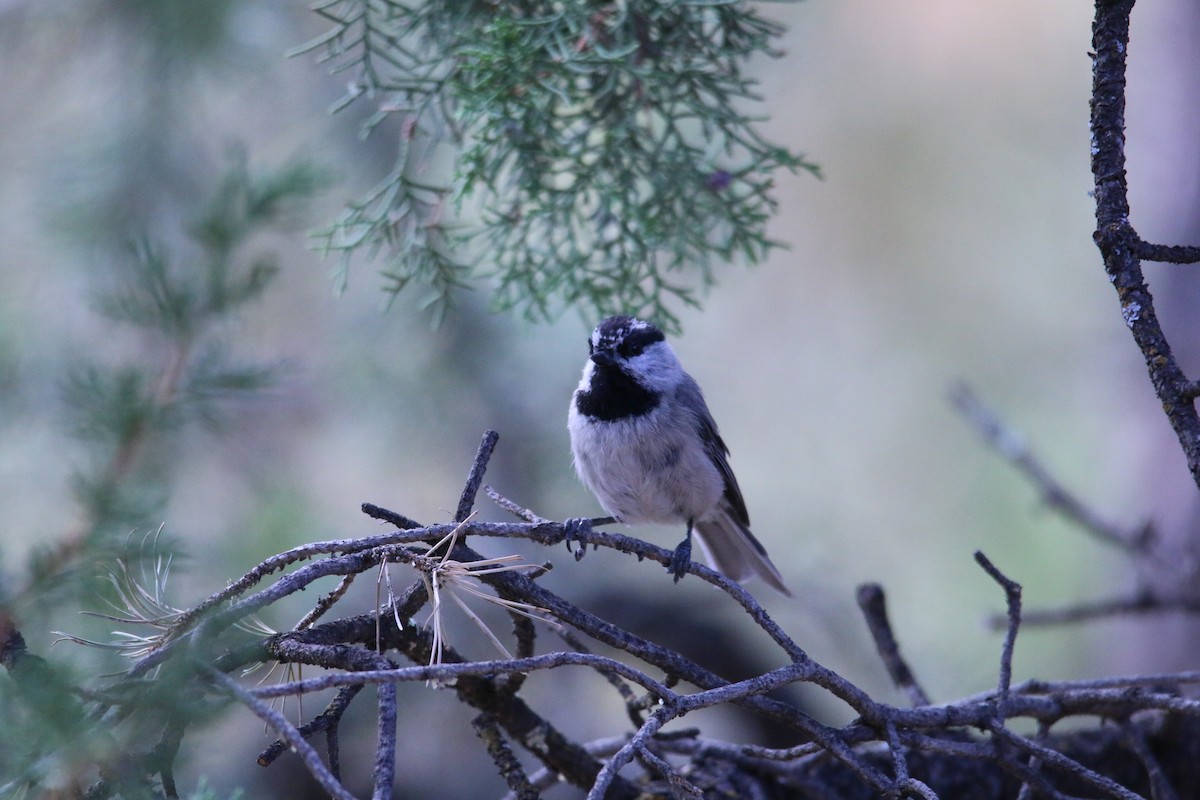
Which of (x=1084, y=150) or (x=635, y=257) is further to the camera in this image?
(x=1084, y=150)

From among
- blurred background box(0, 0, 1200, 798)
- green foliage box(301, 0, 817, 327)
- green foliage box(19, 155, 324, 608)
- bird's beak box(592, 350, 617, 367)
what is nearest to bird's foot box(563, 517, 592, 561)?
blurred background box(0, 0, 1200, 798)

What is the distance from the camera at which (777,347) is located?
7488mm

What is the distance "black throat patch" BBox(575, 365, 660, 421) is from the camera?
3.47m


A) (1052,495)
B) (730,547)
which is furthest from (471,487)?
(1052,495)

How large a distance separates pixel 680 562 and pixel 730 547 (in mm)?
1526

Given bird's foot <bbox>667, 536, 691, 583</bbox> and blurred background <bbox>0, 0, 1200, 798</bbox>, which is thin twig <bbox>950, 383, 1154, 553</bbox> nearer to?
blurred background <bbox>0, 0, 1200, 798</bbox>

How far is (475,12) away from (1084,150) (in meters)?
6.13

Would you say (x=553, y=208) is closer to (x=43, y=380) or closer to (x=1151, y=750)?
(x=43, y=380)

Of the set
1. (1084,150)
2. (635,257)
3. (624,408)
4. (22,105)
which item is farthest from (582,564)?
(1084,150)

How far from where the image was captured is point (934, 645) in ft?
20.0

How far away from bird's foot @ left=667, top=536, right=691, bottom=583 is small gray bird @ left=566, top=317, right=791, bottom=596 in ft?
0.04

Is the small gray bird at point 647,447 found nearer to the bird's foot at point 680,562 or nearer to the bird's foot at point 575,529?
the bird's foot at point 680,562

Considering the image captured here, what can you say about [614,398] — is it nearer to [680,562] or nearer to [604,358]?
[604,358]

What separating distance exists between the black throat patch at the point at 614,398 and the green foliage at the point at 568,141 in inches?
21.8
